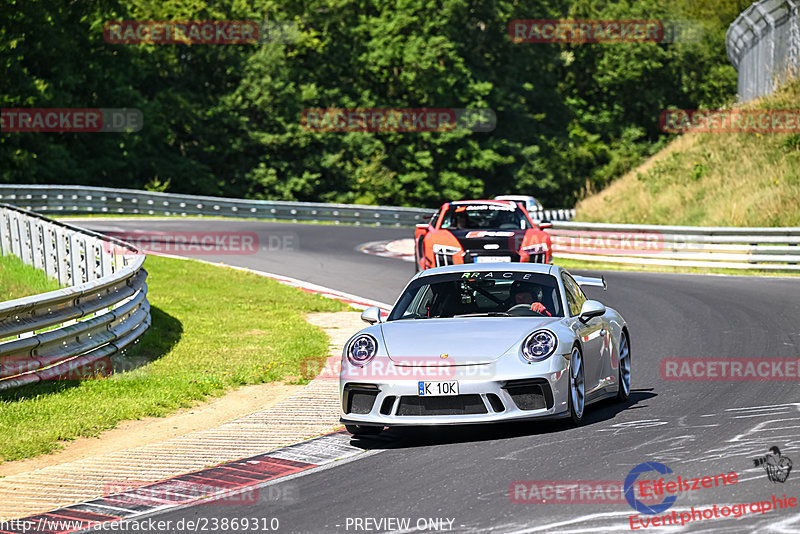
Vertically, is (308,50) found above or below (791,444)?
above

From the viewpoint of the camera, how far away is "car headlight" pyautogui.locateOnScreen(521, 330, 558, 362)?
342 inches

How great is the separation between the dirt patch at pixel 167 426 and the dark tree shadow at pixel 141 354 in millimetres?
1167

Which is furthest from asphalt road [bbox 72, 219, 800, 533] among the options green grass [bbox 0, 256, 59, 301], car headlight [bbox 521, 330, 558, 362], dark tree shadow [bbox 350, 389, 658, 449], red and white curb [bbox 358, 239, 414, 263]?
red and white curb [bbox 358, 239, 414, 263]

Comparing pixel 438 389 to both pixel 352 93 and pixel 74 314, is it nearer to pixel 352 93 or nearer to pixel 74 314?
pixel 74 314

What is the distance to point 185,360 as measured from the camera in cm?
1350

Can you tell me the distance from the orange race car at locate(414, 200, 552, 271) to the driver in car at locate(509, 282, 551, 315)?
27.7 ft

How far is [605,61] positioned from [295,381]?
65719 mm

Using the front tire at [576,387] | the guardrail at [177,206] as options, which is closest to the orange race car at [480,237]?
the front tire at [576,387]

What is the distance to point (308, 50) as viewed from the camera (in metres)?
66.1

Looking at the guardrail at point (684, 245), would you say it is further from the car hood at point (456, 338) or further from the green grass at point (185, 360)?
the car hood at point (456, 338)

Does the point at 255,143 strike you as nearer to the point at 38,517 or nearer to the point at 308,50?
the point at 308,50

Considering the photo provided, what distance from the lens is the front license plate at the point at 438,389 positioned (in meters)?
8.48

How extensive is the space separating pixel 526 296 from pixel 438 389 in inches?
69.9

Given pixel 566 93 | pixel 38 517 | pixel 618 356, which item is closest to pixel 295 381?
pixel 618 356
